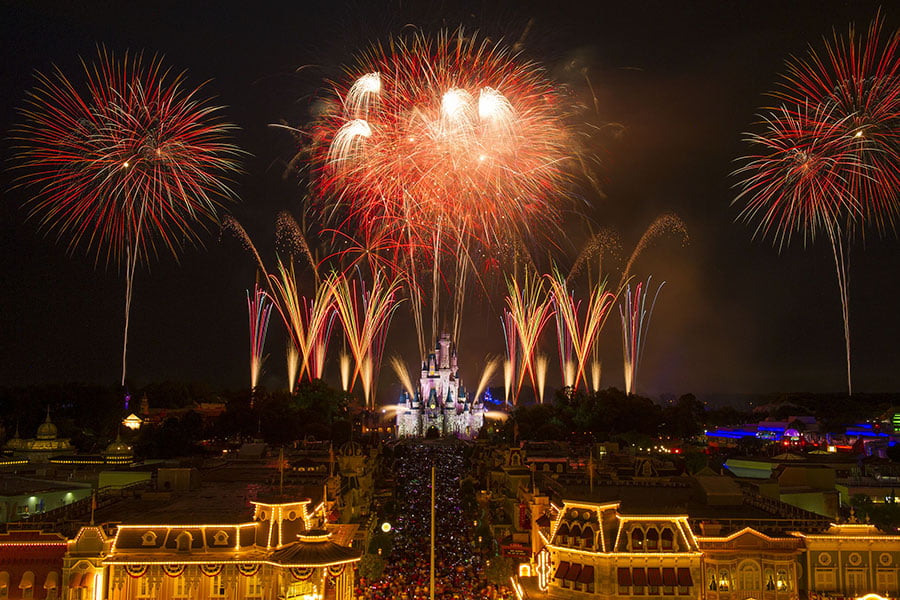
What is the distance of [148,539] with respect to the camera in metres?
32.7

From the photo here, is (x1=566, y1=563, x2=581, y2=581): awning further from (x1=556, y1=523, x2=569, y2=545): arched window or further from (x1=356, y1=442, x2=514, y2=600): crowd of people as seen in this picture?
(x1=356, y1=442, x2=514, y2=600): crowd of people

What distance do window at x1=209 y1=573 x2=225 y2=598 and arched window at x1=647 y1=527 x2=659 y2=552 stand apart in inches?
661

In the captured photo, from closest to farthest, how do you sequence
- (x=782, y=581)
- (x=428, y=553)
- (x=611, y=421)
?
(x=782, y=581), (x=428, y=553), (x=611, y=421)

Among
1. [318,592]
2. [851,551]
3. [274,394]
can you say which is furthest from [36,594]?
[274,394]

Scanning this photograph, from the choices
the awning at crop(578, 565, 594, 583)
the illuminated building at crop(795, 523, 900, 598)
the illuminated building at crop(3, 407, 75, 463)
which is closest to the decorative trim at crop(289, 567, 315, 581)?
the awning at crop(578, 565, 594, 583)

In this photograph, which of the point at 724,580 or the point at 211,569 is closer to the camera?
the point at 211,569

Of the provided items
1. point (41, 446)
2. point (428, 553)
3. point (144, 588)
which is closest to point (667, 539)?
point (144, 588)

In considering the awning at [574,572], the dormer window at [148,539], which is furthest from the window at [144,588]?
the awning at [574,572]

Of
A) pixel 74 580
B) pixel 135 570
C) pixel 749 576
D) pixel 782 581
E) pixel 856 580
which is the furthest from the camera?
pixel 856 580

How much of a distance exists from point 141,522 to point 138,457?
55084 mm

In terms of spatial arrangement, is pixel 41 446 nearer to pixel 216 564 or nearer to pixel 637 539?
pixel 216 564

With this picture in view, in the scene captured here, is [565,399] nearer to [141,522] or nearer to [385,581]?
[385,581]

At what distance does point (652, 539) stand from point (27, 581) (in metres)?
24.8

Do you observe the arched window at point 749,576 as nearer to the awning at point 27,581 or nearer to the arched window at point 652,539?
the arched window at point 652,539
